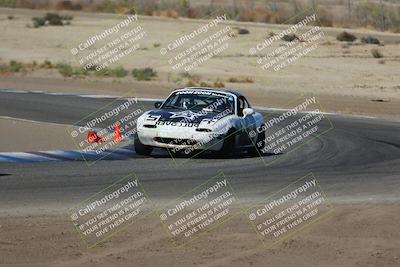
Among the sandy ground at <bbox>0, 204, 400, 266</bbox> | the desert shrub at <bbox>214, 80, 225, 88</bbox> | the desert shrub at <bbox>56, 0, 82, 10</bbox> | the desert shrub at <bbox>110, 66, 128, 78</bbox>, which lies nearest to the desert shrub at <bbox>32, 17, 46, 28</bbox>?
the desert shrub at <bbox>56, 0, 82, 10</bbox>

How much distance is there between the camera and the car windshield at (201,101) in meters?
19.4

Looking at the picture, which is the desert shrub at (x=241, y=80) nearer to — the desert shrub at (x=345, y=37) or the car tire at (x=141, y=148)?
the desert shrub at (x=345, y=37)

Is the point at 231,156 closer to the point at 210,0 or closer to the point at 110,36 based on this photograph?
the point at 110,36

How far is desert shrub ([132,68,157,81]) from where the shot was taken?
39.9 meters

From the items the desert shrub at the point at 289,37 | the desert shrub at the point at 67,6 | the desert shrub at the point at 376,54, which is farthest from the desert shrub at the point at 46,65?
the desert shrub at the point at 67,6

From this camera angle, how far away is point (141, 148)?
1880cm

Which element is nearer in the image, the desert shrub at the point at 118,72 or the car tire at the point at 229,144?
the car tire at the point at 229,144

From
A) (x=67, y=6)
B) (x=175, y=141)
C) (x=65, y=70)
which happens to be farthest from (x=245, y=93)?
(x=67, y=6)

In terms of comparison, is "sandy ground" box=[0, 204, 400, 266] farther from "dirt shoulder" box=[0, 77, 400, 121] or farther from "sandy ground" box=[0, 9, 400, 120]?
"sandy ground" box=[0, 9, 400, 120]

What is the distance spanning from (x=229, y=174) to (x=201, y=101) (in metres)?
3.22

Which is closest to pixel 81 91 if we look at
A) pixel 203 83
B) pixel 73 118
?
pixel 203 83

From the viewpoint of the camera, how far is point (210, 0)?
89188mm

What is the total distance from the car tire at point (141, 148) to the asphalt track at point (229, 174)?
0.90 feet

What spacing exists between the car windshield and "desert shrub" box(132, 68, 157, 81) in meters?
20.2
